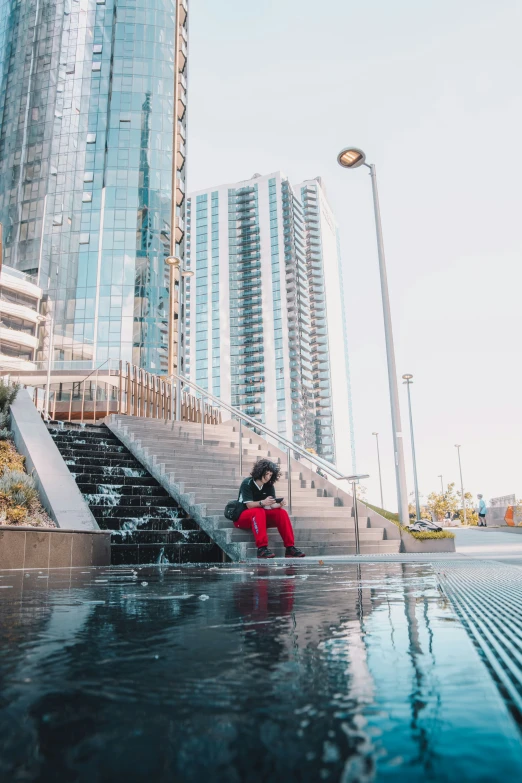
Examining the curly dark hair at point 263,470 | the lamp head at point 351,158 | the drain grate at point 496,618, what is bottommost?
the drain grate at point 496,618

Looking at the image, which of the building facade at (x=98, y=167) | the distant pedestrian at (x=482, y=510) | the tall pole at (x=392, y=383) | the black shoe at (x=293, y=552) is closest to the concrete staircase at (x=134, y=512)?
the black shoe at (x=293, y=552)

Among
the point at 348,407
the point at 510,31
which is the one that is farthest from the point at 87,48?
the point at 348,407

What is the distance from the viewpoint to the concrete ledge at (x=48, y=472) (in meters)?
6.73

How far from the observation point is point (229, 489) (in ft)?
32.7

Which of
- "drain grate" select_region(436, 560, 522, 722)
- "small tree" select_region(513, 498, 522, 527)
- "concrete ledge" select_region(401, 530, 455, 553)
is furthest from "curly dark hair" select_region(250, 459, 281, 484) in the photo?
"small tree" select_region(513, 498, 522, 527)

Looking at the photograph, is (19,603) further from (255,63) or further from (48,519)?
(255,63)

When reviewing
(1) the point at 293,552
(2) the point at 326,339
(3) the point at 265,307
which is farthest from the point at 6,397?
(2) the point at 326,339

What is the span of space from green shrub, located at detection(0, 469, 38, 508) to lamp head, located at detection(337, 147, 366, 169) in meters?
8.49

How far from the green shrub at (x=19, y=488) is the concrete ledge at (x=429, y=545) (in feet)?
19.4

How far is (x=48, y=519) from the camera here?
7.02m

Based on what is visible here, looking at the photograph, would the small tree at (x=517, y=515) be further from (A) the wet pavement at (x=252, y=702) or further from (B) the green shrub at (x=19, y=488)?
(A) the wet pavement at (x=252, y=702)

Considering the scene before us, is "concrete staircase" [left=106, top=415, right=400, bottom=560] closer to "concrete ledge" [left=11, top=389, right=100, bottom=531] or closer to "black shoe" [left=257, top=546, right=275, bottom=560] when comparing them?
"black shoe" [left=257, top=546, right=275, bottom=560]

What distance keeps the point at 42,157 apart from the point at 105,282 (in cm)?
1504

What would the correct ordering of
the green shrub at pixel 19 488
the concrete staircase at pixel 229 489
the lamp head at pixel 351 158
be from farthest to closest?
the lamp head at pixel 351 158 < the concrete staircase at pixel 229 489 < the green shrub at pixel 19 488
